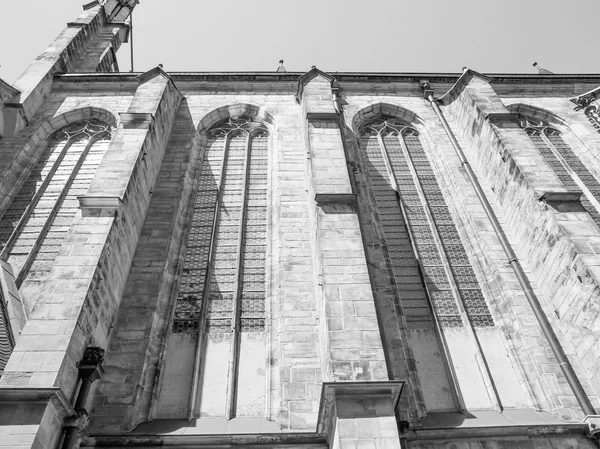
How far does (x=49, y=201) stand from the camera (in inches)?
421

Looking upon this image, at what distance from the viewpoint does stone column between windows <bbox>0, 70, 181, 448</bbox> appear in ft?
18.4

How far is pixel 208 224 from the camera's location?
10.1 meters

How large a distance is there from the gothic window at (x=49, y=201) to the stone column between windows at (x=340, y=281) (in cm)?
457

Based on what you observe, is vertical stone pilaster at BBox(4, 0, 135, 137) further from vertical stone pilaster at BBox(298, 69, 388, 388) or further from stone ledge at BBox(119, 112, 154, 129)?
vertical stone pilaster at BBox(298, 69, 388, 388)

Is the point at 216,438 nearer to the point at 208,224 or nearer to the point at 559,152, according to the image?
the point at 208,224

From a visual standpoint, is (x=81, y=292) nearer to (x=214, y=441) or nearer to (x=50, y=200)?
(x=214, y=441)

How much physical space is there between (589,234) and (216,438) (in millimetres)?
6671

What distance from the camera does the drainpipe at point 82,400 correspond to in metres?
5.88

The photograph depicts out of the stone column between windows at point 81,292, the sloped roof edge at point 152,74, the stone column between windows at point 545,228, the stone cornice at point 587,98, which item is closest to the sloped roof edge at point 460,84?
the stone column between windows at point 545,228

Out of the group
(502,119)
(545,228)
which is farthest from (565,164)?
(545,228)

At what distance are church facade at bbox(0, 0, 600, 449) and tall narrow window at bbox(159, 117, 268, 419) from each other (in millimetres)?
36

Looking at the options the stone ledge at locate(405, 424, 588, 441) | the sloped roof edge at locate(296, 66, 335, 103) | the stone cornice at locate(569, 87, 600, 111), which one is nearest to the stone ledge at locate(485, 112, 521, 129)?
the stone cornice at locate(569, 87, 600, 111)

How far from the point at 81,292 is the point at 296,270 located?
3497 millimetres

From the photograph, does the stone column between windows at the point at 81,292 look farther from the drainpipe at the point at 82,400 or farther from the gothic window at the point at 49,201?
the gothic window at the point at 49,201
